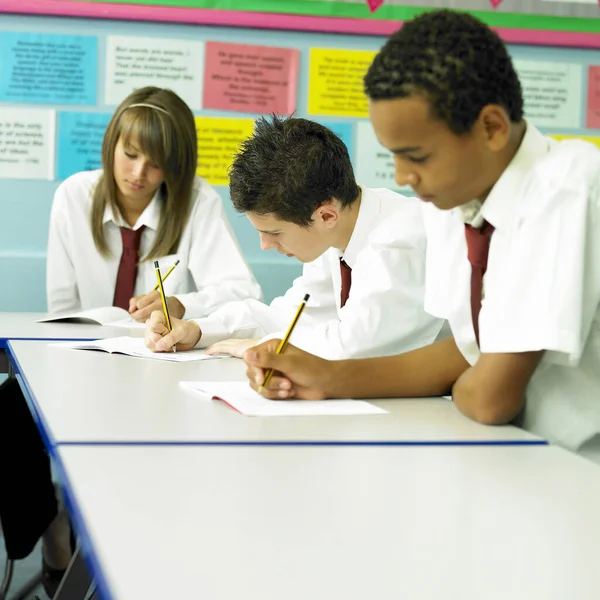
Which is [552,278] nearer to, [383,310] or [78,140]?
[383,310]

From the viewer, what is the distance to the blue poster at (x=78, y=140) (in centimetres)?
309

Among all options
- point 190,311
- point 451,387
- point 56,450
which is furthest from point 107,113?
point 56,450

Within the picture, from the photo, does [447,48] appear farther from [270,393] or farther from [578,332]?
[270,393]

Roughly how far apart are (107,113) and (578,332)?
235cm

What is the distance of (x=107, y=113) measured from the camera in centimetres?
A: 311

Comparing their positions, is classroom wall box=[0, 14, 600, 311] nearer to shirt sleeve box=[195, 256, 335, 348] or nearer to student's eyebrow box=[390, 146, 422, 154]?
shirt sleeve box=[195, 256, 335, 348]

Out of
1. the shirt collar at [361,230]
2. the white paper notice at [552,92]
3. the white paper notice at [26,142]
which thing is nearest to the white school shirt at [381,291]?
the shirt collar at [361,230]

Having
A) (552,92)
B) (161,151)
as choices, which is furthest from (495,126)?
(552,92)

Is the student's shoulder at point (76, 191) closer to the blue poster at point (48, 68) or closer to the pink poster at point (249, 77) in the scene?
the blue poster at point (48, 68)

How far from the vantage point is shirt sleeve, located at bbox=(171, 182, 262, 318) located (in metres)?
2.78

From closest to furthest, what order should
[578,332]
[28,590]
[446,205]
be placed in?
[578,332] < [446,205] < [28,590]

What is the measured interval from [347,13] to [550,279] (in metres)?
2.31

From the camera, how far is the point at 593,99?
135 inches

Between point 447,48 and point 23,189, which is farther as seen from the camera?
point 23,189
